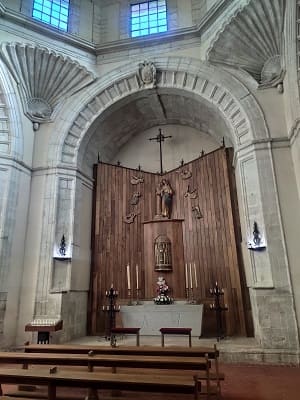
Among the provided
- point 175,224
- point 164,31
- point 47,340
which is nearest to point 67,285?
point 47,340

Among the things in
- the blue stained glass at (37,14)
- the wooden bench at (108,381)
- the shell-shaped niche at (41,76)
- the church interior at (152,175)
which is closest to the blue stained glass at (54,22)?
the church interior at (152,175)

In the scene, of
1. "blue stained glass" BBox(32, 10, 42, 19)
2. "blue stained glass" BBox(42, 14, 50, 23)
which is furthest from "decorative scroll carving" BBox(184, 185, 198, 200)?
"blue stained glass" BBox(32, 10, 42, 19)

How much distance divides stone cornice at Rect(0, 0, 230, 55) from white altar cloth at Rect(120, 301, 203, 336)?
7.23 m

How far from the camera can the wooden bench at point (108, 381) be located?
247 centimetres

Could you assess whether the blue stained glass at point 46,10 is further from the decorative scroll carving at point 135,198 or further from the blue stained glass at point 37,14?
the decorative scroll carving at point 135,198

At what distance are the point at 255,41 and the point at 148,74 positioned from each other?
2.82 meters

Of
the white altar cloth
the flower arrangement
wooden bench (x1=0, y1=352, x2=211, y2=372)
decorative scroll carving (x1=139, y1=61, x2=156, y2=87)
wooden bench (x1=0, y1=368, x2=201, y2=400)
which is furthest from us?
decorative scroll carving (x1=139, y1=61, x2=156, y2=87)

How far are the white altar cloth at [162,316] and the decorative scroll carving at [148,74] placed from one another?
5.84m

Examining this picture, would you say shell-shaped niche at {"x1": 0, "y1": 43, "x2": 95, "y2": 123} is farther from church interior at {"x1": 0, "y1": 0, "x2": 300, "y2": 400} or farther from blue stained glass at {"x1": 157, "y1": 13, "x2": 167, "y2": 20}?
blue stained glass at {"x1": 157, "y1": 13, "x2": 167, "y2": 20}

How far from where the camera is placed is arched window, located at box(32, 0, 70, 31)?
8.64 m

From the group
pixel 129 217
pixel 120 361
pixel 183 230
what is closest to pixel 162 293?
pixel 183 230

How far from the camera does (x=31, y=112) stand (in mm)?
8125

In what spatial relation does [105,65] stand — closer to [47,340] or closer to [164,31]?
[164,31]

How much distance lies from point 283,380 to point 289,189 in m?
3.64
